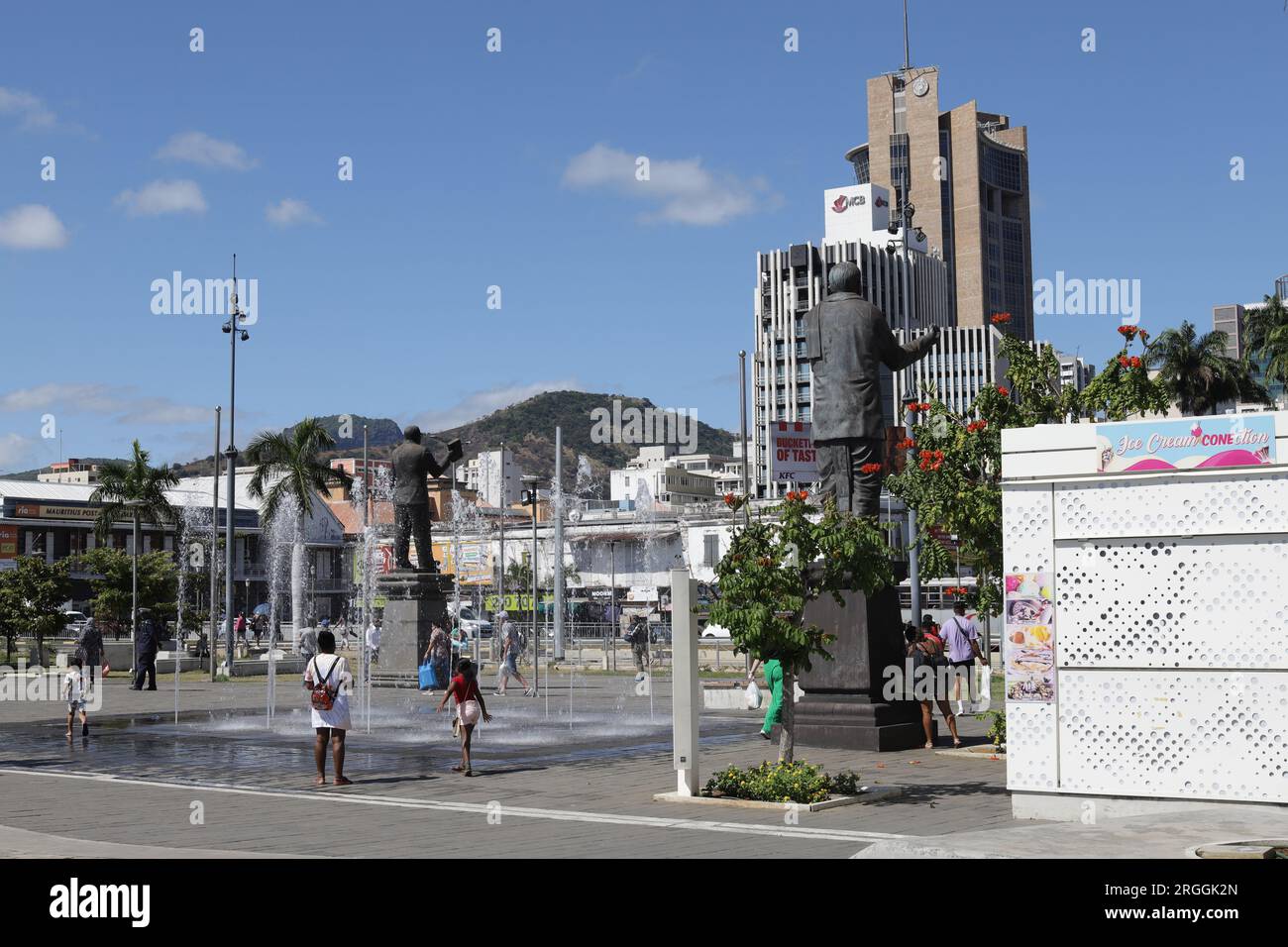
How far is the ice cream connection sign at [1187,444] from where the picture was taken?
1040 cm

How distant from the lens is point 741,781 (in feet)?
42.5

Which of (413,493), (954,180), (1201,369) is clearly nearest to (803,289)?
(954,180)

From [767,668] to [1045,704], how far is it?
458cm

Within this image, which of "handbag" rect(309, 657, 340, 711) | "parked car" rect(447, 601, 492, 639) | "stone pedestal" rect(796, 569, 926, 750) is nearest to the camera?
"handbag" rect(309, 657, 340, 711)

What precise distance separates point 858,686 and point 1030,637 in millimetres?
6267

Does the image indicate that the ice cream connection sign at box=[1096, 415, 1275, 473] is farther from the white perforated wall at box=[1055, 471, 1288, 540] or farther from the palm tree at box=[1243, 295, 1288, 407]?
the palm tree at box=[1243, 295, 1288, 407]

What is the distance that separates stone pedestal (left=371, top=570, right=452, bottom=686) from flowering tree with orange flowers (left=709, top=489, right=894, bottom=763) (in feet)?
61.9

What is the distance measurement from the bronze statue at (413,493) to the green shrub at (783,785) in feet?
61.0

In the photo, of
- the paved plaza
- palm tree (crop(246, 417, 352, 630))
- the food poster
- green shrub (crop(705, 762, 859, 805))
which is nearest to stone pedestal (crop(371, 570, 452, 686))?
the paved plaza

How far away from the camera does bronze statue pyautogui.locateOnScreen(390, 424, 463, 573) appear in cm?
3098

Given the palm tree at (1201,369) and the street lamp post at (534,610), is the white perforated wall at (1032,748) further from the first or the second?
the palm tree at (1201,369)

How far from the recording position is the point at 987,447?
16.1 meters
